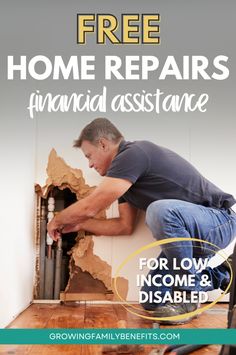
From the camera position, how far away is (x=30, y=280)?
1.67 meters

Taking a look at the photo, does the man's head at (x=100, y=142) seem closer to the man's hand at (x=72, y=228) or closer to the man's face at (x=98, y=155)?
the man's face at (x=98, y=155)

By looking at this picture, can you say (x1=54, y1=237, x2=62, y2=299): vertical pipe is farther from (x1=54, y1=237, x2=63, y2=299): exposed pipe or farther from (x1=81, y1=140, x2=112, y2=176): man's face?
(x1=81, y1=140, x2=112, y2=176): man's face

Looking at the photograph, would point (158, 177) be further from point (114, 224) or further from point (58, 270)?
point (58, 270)

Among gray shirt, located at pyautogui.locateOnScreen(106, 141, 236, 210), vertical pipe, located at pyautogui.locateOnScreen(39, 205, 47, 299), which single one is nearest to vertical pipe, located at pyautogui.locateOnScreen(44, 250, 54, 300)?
vertical pipe, located at pyautogui.locateOnScreen(39, 205, 47, 299)

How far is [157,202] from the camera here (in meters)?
1.64

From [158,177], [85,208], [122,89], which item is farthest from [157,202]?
[122,89]

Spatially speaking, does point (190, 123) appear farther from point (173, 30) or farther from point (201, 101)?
point (173, 30)

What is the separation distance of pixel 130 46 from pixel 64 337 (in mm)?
778

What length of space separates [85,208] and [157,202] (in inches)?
7.7

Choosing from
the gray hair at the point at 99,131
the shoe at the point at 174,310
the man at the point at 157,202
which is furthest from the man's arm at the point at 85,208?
the shoe at the point at 174,310

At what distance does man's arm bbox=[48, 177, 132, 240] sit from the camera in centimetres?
164

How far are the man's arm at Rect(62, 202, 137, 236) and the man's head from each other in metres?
0.12

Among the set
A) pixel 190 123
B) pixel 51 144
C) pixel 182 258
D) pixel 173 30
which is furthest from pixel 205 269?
pixel 173 30

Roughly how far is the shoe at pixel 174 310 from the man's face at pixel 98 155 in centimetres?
39
